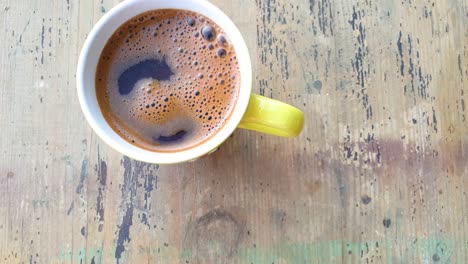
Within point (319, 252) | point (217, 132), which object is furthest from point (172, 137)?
point (319, 252)

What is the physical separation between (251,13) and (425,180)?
1.02 feet

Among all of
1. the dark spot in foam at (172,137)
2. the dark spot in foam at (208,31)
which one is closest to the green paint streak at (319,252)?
the dark spot in foam at (172,137)

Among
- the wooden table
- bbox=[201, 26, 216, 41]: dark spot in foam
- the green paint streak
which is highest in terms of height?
bbox=[201, 26, 216, 41]: dark spot in foam

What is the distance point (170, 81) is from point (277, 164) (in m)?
0.18

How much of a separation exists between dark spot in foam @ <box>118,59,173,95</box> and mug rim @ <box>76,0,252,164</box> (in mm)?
35

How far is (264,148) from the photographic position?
64cm

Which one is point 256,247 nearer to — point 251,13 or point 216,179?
point 216,179

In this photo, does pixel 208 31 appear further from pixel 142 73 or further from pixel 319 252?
pixel 319 252

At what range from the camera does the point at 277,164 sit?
0.64 meters

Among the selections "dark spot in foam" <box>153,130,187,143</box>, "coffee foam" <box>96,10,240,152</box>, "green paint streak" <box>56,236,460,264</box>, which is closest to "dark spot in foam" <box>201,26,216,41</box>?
"coffee foam" <box>96,10,240,152</box>

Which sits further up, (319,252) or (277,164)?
(277,164)

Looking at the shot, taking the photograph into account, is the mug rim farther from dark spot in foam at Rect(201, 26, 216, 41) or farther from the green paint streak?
the green paint streak

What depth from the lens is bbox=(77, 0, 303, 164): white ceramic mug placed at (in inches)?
21.0

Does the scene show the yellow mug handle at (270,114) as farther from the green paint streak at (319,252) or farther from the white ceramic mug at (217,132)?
the green paint streak at (319,252)
